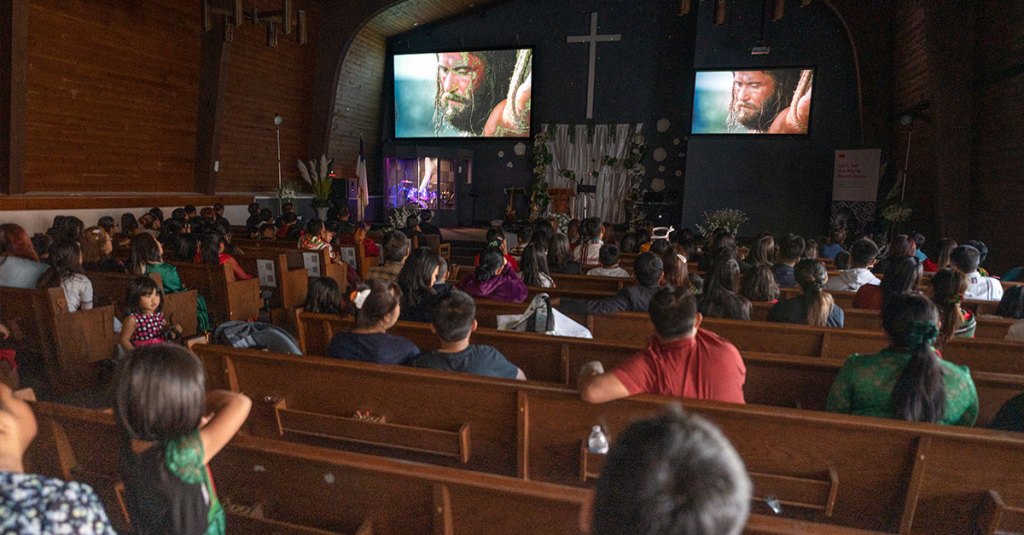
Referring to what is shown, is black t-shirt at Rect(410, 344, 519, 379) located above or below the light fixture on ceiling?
below

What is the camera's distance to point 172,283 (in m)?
3.91

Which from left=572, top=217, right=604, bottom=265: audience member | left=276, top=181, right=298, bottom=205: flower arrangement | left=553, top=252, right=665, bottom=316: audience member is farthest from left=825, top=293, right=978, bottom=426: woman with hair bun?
left=276, top=181, right=298, bottom=205: flower arrangement

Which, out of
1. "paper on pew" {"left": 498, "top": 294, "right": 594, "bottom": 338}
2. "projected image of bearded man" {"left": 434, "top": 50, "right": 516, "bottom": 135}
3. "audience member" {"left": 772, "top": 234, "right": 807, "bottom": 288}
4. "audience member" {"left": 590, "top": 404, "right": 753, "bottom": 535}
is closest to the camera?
"audience member" {"left": 590, "top": 404, "right": 753, "bottom": 535}

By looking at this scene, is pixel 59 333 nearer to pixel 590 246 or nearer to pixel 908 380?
pixel 908 380

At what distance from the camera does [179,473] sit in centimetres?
116

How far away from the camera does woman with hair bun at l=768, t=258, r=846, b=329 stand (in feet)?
9.21

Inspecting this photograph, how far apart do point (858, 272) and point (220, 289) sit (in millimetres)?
4621

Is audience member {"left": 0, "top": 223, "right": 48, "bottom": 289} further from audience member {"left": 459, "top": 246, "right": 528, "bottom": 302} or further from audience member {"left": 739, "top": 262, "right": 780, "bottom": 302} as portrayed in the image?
audience member {"left": 739, "top": 262, "right": 780, "bottom": 302}

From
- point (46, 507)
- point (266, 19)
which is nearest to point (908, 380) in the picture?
point (46, 507)

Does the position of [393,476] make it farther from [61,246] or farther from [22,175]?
[22,175]

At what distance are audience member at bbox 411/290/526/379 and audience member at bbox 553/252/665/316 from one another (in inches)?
42.1

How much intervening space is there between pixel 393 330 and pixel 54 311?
1974mm

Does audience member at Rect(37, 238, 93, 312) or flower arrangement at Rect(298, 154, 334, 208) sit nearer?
audience member at Rect(37, 238, 93, 312)

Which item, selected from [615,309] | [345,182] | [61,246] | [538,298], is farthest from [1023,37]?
[345,182]
